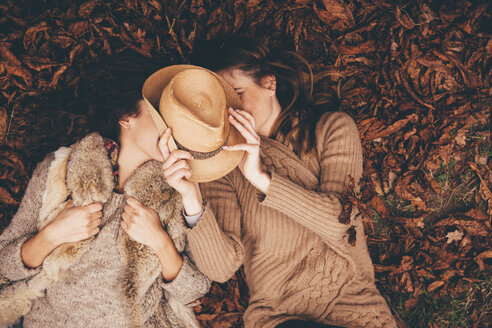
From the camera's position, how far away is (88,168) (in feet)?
8.57

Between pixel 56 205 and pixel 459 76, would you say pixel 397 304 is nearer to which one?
pixel 459 76


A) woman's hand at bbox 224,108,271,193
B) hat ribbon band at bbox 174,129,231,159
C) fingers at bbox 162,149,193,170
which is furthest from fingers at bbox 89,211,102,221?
woman's hand at bbox 224,108,271,193

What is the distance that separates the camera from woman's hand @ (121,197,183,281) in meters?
2.60

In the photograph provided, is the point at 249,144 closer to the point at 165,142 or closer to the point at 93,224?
the point at 165,142

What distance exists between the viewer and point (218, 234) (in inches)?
105

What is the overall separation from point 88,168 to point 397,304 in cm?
295

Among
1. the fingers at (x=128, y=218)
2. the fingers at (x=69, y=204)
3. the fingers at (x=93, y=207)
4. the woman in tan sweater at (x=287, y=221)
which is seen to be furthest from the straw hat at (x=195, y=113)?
the fingers at (x=69, y=204)

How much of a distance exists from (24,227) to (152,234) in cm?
95

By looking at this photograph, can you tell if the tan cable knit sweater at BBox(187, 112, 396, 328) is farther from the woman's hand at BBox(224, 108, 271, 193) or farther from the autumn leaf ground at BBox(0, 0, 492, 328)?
the autumn leaf ground at BBox(0, 0, 492, 328)

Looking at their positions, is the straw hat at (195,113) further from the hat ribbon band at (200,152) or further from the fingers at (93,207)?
the fingers at (93,207)

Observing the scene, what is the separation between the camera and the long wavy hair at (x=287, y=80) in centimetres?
285

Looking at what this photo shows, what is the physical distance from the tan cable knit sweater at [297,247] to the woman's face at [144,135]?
0.56 m

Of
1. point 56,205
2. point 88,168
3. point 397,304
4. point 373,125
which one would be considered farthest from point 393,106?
point 56,205

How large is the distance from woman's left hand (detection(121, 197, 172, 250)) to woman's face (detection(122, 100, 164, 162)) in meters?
0.37
